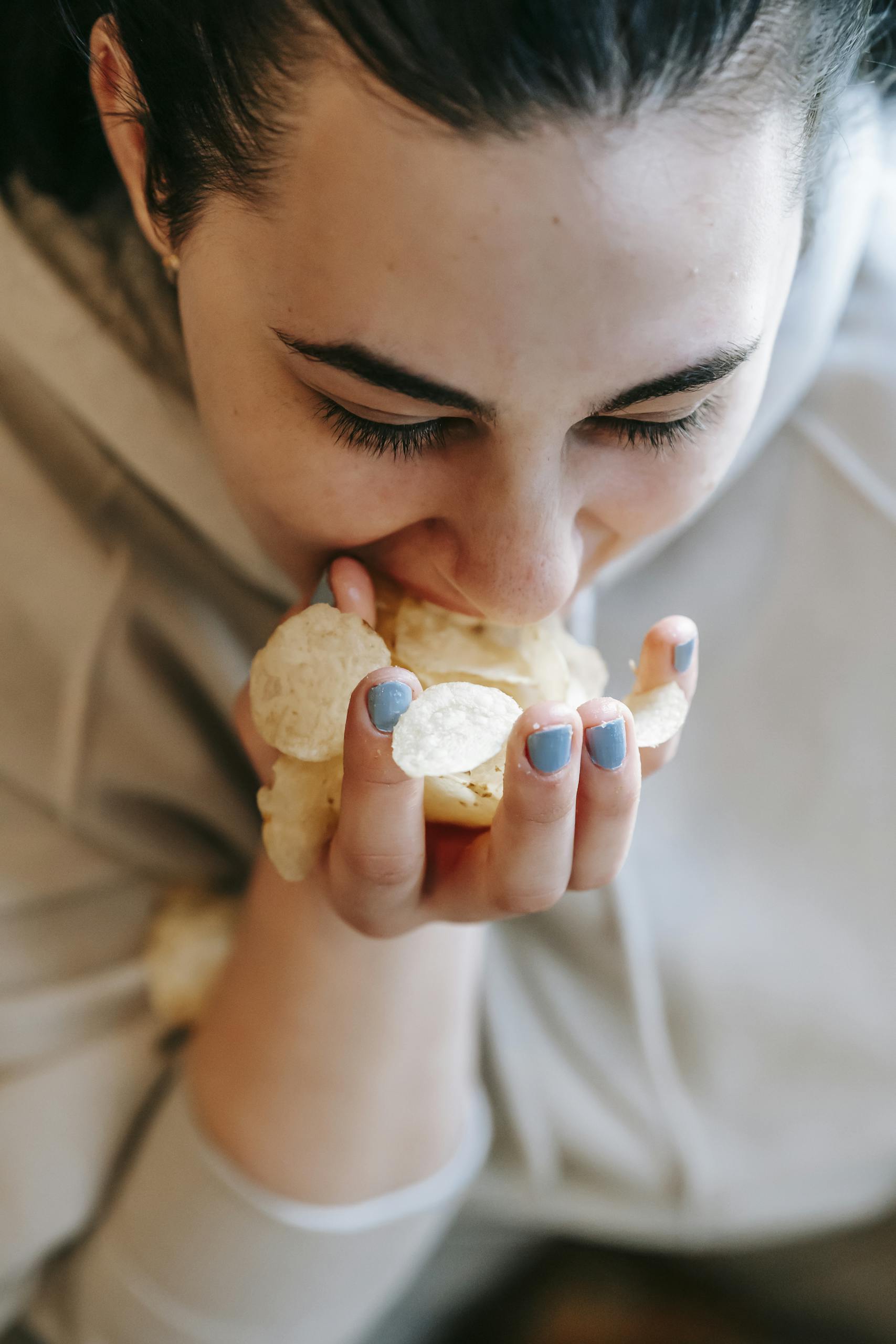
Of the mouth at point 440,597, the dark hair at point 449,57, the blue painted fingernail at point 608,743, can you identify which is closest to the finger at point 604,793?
the blue painted fingernail at point 608,743

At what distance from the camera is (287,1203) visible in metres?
0.82

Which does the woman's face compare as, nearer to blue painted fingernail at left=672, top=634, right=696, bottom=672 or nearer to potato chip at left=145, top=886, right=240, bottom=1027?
blue painted fingernail at left=672, top=634, right=696, bottom=672

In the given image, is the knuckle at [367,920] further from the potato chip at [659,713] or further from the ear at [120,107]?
the ear at [120,107]

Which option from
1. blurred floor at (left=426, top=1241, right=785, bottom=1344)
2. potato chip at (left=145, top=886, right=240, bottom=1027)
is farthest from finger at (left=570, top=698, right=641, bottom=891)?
blurred floor at (left=426, top=1241, right=785, bottom=1344)

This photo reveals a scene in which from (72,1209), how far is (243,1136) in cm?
18

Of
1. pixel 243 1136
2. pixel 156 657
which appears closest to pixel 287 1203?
pixel 243 1136

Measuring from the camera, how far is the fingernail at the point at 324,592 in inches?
26.3

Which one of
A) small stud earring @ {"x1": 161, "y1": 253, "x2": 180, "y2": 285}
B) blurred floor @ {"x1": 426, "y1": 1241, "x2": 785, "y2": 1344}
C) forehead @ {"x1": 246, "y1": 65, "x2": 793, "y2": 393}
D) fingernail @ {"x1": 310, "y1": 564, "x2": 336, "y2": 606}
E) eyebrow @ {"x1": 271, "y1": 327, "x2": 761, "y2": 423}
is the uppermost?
forehead @ {"x1": 246, "y1": 65, "x2": 793, "y2": 393}

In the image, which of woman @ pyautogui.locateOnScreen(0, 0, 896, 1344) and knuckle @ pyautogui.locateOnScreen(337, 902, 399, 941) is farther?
knuckle @ pyautogui.locateOnScreen(337, 902, 399, 941)

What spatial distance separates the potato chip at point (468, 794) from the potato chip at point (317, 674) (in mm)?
64

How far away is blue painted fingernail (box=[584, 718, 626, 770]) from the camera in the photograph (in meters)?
0.56

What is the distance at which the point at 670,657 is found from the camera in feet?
2.20

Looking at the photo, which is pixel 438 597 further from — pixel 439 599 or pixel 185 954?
pixel 185 954

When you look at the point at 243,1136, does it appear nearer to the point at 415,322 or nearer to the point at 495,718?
the point at 495,718
